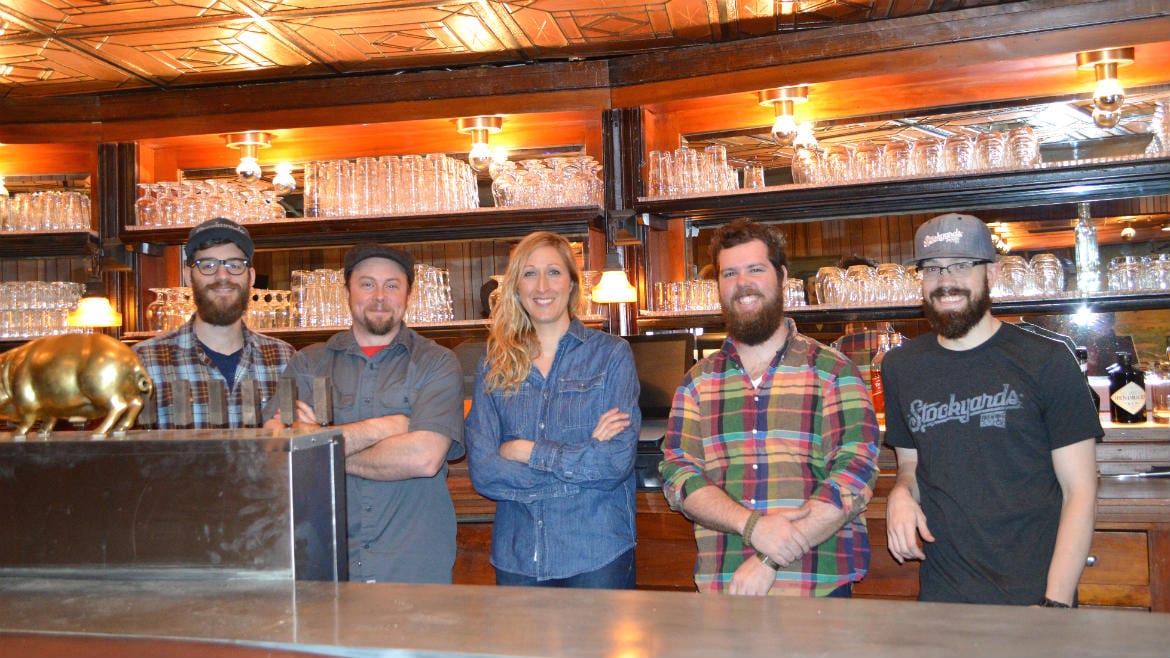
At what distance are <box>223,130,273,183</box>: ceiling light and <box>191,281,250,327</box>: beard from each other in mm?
2593

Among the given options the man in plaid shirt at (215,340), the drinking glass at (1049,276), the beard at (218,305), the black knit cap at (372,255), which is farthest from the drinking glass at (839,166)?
the beard at (218,305)

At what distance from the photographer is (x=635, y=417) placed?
8.54 ft

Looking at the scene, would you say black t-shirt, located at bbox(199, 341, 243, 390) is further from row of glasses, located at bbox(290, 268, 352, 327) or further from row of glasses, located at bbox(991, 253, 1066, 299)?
row of glasses, located at bbox(991, 253, 1066, 299)

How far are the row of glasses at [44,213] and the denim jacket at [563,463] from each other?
3593mm

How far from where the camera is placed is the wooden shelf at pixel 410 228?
4691mm

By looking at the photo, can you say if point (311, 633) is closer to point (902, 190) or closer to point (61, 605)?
point (61, 605)

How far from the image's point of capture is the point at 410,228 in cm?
487

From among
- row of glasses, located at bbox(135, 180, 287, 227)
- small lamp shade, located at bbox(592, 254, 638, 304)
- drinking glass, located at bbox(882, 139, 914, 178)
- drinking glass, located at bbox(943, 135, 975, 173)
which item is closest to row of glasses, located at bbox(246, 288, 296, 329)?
row of glasses, located at bbox(135, 180, 287, 227)

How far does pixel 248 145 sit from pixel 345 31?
1.05 meters

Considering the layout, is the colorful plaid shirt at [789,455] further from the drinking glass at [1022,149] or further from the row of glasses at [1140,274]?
the row of glasses at [1140,274]

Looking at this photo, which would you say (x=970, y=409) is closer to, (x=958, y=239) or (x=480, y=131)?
(x=958, y=239)

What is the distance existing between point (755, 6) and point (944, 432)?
2664mm

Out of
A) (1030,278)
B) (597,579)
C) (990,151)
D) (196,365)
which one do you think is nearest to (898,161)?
(990,151)

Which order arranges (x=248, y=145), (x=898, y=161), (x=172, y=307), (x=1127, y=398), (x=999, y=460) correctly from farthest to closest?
(x=248, y=145) < (x=172, y=307) < (x=898, y=161) < (x=1127, y=398) < (x=999, y=460)
